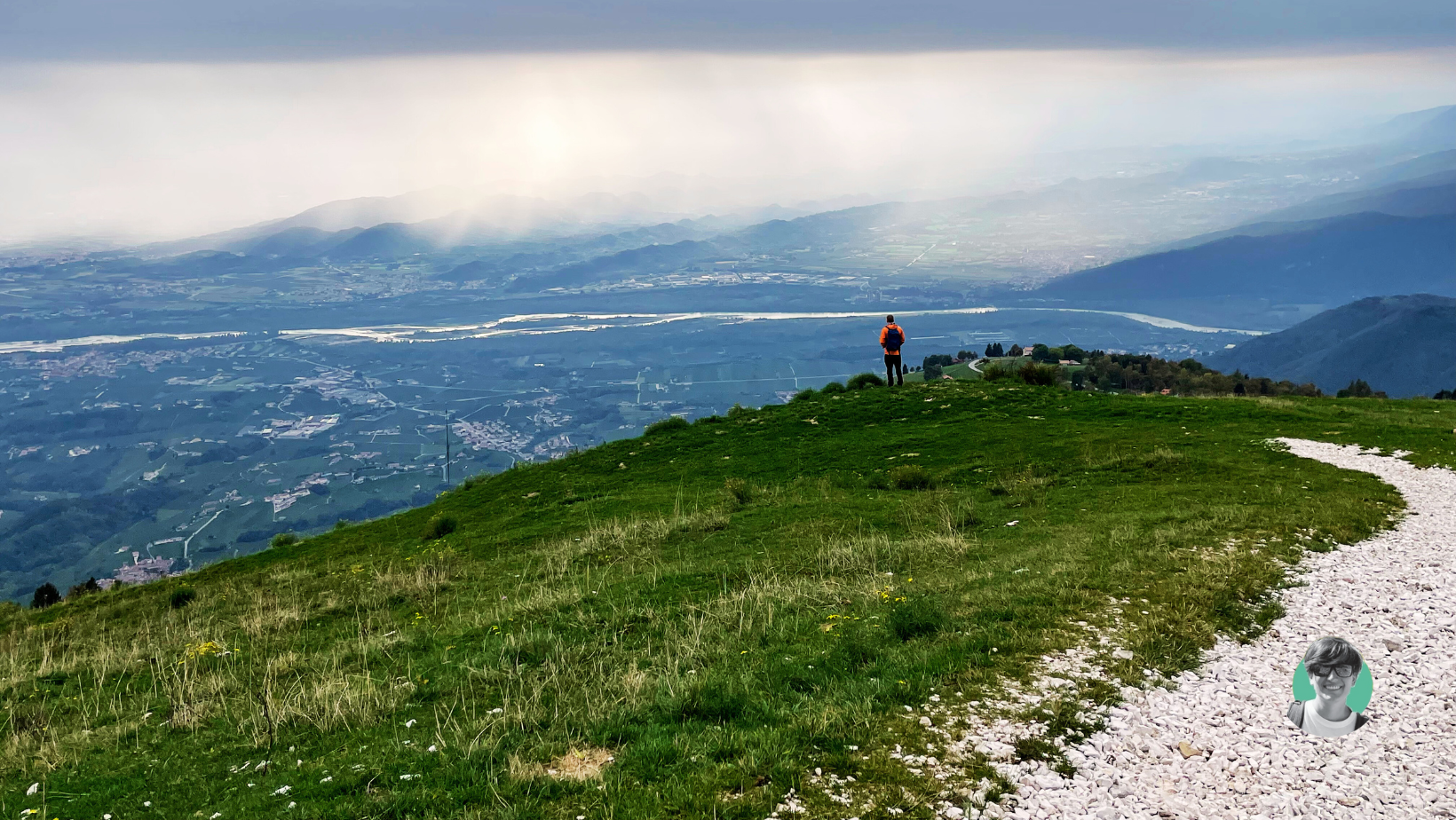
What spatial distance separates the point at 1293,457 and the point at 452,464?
114 metres

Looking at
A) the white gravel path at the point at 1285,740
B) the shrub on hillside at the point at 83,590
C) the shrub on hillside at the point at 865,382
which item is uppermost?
the white gravel path at the point at 1285,740

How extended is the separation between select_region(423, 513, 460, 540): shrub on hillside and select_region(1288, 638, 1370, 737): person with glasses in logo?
2211 centimetres

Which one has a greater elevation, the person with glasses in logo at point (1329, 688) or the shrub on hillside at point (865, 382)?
the person with glasses in logo at point (1329, 688)

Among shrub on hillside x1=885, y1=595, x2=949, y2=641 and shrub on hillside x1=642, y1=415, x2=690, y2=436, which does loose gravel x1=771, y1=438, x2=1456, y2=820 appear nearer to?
shrub on hillside x1=885, y1=595, x2=949, y2=641

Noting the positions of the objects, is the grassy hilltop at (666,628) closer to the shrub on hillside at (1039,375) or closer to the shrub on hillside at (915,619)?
the shrub on hillside at (915,619)

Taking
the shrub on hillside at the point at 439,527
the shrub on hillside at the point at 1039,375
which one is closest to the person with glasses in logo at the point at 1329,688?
the shrub on hillside at the point at 439,527

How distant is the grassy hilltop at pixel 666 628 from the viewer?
7895 millimetres

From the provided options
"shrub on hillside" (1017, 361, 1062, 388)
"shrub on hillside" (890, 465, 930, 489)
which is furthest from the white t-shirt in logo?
"shrub on hillside" (1017, 361, 1062, 388)

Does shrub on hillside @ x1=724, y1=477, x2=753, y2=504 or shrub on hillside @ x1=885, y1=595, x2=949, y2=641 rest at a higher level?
shrub on hillside @ x1=885, y1=595, x2=949, y2=641

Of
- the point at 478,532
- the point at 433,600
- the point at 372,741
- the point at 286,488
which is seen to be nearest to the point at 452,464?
the point at 286,488

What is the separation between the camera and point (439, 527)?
24.7 meters

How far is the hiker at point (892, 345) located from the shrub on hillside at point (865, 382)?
0.74 meters

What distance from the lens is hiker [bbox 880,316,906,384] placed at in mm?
32656

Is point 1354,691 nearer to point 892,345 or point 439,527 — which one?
point 439,527
